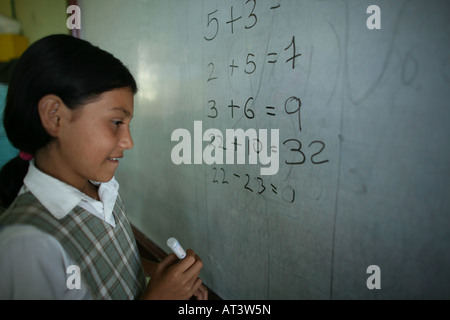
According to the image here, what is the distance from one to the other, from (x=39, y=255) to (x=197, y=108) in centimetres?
102

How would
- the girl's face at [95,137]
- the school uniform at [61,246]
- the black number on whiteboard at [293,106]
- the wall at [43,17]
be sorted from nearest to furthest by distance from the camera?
the school uniform at [61,246], the girl's face at [95,137], the black number on whiteboard at [293,106], the wall at [43,17]

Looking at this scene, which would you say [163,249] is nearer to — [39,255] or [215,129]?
[215,129]

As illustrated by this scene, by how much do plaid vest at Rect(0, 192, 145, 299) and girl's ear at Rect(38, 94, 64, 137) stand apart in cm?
15

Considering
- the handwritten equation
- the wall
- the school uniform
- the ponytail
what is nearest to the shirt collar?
the school uniform

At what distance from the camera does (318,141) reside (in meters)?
0.81

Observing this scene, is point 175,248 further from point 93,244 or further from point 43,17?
point 43,17

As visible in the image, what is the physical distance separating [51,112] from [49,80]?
0.07 metres

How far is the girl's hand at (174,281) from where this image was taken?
1.82 ft

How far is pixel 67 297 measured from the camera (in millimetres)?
473

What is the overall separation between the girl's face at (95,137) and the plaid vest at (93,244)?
10 cm

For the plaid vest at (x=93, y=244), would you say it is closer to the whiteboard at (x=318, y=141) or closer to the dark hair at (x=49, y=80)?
the dark hair at (x=49, y=80)

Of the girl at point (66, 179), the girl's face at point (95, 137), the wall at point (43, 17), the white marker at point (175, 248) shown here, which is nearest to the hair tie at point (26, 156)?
the girl at point (66, 179)

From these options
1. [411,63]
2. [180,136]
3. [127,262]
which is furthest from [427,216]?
[180,136]

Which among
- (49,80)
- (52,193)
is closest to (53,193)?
(52,193)
